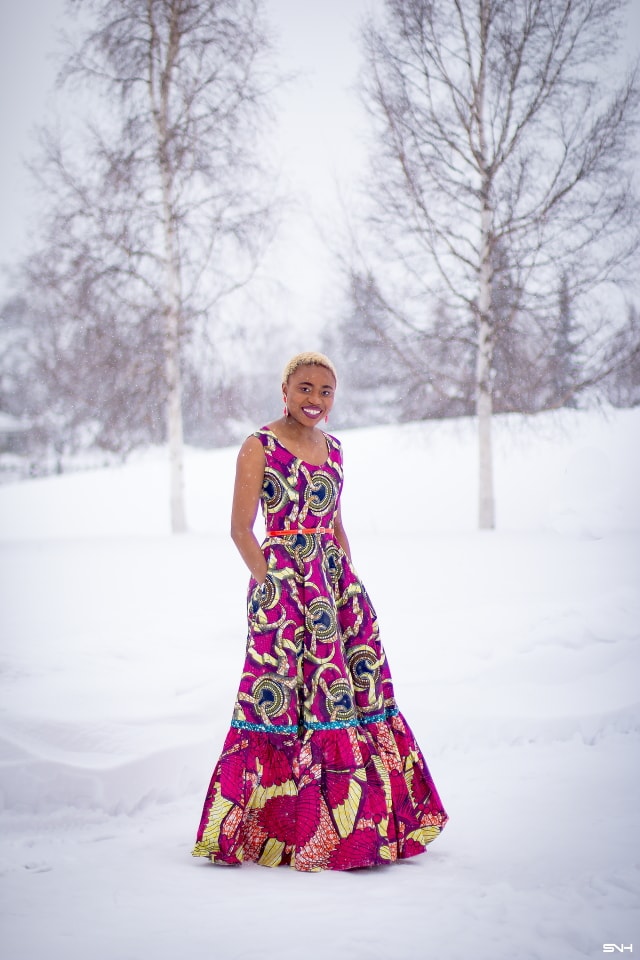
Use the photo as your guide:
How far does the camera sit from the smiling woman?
2.00 metres

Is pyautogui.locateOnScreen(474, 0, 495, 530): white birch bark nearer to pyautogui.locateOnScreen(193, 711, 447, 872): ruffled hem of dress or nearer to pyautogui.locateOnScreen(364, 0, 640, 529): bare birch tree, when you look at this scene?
pyautogui.locateOnScreen(364, 0, 640, 529): bare birch tree

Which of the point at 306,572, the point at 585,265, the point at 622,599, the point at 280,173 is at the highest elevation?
the point at 280,173

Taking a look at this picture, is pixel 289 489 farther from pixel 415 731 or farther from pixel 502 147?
pixel 502 147

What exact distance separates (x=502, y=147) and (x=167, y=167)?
11.0 feet

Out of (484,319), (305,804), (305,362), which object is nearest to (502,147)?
(484,319)

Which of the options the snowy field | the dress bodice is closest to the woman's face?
the dress bodice

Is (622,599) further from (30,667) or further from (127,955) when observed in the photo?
(127,955)

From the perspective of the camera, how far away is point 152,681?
352 centimetres

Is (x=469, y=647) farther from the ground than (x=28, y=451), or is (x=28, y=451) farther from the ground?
(x=28, y=451)

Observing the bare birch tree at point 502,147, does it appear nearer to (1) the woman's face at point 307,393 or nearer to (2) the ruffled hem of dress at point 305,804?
(1) the woman's face at point 307,393

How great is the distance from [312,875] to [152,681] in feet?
5.67

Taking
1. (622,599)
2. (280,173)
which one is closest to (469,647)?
(622,599)

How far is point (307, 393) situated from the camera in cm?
221

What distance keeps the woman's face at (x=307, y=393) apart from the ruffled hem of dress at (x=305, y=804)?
82 cm
